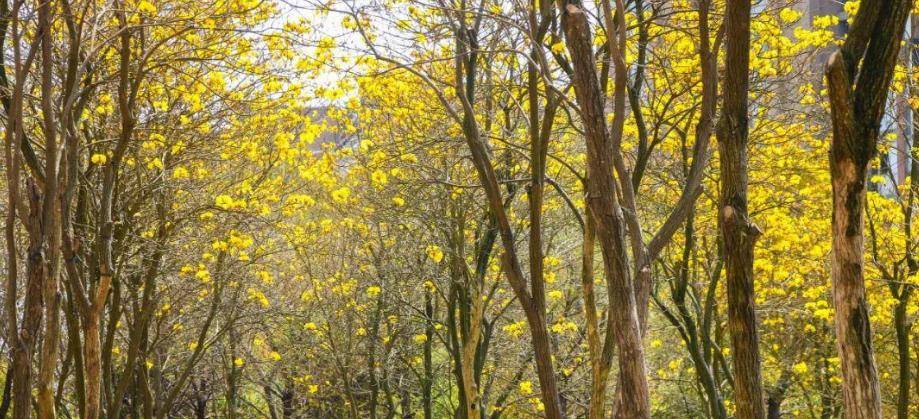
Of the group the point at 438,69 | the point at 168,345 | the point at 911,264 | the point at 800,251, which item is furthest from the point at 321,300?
the point at 911,264

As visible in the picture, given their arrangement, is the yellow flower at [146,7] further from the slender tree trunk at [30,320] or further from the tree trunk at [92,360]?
the tree trunk at [92,360]

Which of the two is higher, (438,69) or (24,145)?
(438,69)

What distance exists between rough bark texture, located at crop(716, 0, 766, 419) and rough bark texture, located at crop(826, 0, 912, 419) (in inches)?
21.4

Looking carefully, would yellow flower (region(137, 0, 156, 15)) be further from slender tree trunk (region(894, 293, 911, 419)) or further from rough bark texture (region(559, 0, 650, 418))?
slender tree trunk (region(894, 293, 911, 419))

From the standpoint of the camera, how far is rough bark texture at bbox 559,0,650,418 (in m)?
5.40

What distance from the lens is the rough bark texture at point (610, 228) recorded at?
17.7ft

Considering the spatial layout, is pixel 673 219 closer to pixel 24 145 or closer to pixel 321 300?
pixel 24 145

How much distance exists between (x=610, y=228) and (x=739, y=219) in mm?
783

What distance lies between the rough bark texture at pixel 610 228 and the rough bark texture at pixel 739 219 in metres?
0.59

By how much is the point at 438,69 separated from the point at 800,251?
5.44 m

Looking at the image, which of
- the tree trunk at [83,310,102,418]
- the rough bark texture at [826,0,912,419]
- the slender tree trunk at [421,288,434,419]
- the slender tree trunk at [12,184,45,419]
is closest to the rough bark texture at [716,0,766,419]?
the rough bark texture at [826,0,912,419]

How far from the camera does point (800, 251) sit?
12.9 metres

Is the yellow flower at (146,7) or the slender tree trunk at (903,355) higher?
the yellow flower at (146,7)

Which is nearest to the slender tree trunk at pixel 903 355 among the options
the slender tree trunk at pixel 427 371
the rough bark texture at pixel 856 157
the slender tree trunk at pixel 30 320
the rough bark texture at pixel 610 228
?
the slender tree trunk at pixel 427 371
